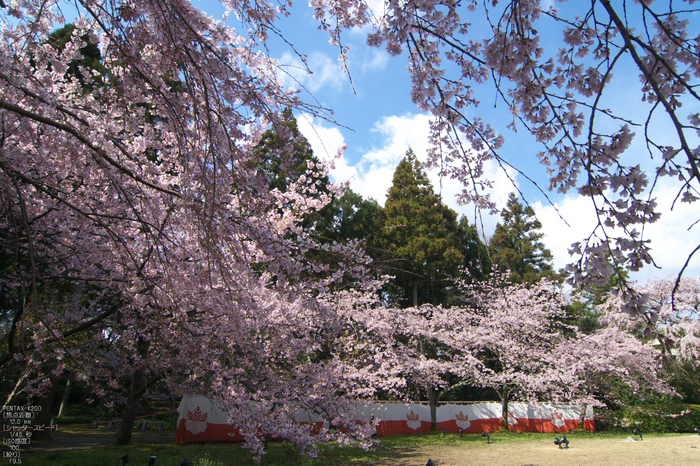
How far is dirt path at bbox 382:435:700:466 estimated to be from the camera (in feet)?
23.6

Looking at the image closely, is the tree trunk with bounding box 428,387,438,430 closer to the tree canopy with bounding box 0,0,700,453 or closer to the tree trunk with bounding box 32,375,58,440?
the tree canopy with bounding box 0,0,700,453

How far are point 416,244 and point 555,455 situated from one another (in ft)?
35.0

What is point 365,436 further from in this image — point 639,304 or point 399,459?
point 639,304

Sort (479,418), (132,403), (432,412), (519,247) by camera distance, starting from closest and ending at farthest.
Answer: (132,403)
(432,412)
(479,418)
(519,247)

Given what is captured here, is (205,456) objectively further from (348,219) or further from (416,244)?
(348,219)

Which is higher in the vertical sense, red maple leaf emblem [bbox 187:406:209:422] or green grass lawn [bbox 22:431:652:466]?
red maple leaf emblem [bbox 187:406:209:422]

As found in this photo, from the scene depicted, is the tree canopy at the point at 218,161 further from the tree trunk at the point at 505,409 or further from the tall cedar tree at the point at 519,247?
the tall cedar tree at the point at 519,247

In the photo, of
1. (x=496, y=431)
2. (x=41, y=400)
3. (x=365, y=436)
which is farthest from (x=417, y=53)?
(x=496, y=431)

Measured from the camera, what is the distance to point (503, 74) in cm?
203

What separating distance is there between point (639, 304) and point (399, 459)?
7.47 metres

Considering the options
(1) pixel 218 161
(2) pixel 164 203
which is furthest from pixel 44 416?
(1) pixel 218 161

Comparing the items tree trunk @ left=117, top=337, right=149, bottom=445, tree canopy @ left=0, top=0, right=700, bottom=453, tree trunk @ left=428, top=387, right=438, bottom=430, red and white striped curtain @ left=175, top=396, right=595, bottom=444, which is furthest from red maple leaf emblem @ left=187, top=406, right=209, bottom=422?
tree trunk @ left=428, top=387, right=438, bottom=430

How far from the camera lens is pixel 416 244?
17844 mm

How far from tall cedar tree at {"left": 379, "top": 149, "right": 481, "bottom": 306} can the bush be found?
8.47 m
